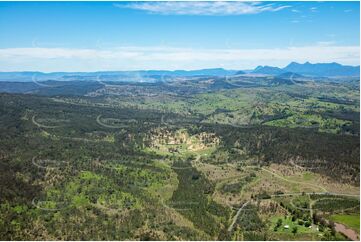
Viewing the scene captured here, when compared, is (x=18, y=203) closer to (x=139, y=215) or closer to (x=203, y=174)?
(x=139, y=215)

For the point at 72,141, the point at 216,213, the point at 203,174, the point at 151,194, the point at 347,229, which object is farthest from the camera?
the point at 72,141

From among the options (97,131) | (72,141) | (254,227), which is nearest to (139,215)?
(254,227)

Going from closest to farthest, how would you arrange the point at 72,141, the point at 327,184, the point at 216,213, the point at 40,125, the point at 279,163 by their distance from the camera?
the point at 216,213 < the point at 327,184 < the point at 279,163 < the point at 72,141 < the point at 40,125

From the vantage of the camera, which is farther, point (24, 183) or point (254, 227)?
point (24, 183)

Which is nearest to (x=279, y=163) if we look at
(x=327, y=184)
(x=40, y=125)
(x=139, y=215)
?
(x=327, y=184)

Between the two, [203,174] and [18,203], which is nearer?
[18,203]

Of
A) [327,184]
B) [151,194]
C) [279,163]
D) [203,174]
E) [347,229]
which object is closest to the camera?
[347,229]

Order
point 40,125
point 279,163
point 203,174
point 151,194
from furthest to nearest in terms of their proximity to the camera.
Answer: point 40,125 < point 279,163 < point 203,174 < point 151,194

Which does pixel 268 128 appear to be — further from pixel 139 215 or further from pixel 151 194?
pixel 139 215

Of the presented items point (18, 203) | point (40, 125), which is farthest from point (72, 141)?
point (18, 203)
